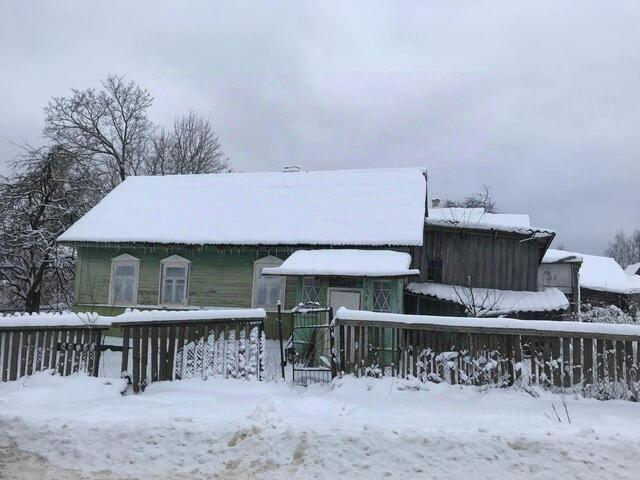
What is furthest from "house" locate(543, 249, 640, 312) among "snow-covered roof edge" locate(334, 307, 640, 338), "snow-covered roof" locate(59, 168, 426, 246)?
"snow-covered roof edge" locate(334, 307, 640, 338)

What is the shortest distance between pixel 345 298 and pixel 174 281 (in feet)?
22.4

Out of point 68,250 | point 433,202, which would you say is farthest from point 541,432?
point 433,202

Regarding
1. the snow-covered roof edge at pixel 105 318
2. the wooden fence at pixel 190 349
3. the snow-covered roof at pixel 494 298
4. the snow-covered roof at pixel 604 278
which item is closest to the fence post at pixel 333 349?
the wooden fence at pixel 190 349

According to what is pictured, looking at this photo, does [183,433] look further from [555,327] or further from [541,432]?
[555,327]

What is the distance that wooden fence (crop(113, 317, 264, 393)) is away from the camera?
312 inches

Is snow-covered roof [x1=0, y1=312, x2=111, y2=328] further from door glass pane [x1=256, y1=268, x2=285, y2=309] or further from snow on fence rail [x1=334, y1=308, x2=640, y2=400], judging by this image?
door glass pane [x1=256, y1=268, x2=285, y2=309]

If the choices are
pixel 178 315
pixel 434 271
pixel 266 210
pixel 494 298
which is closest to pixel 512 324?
pixel 178 315

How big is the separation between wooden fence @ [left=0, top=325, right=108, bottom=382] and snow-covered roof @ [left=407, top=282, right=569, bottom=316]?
9.75m

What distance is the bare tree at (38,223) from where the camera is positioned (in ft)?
73.8

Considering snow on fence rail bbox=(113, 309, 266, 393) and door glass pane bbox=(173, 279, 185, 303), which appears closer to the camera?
snow on fence rail bbox=(113, 309, 266, 393)

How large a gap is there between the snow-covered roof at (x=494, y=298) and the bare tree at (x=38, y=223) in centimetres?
1595

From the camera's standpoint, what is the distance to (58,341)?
8.25 m

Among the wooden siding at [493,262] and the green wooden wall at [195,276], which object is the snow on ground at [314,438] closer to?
the green wooden wall at [195,276]

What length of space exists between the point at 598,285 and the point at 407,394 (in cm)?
2895
